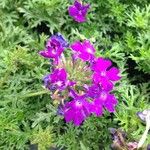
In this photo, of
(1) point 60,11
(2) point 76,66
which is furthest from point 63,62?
(1) point 60,11

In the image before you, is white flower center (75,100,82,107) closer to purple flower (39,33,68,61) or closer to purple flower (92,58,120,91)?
purple flower (92,58,120,91)

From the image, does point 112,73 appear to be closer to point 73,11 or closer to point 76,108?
point 76,108

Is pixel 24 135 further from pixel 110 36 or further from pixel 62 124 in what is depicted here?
pixel 110 36

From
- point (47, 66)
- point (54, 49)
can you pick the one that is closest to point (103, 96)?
point (54, 49)

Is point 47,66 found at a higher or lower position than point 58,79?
lower

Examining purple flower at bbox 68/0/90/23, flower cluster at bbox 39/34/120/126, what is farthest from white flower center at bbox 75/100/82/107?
purple flower at bbox 68/0/90/23

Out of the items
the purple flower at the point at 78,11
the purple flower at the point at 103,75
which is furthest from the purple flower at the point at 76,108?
the purple flower at the point at 78,11
